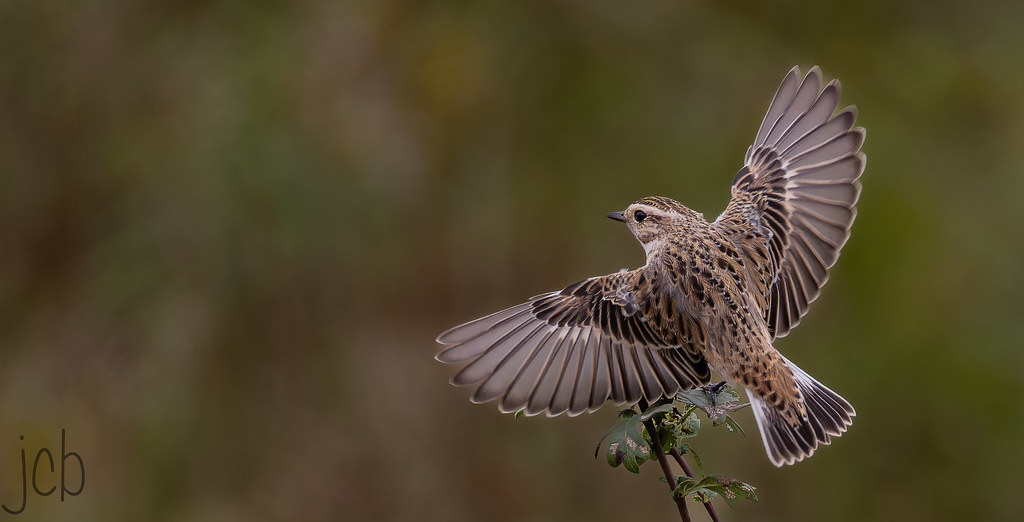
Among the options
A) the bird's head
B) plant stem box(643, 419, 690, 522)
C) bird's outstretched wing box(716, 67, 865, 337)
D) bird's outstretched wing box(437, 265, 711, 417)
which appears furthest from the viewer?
bird's outstretched wing box(716, 67, 865, 337)

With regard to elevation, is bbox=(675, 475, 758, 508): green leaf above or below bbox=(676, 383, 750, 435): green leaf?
below

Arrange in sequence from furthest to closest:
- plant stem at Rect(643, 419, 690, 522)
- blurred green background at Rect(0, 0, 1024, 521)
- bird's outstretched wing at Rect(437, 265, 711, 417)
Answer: blurred green background at Rect(0, 0, 1024, 521)
bird's outstretched wing at Rect(437, 265, 711, 417)
plant stem at Rect(643, 419, 690, 522)

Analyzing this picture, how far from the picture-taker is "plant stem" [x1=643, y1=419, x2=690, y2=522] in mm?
2348

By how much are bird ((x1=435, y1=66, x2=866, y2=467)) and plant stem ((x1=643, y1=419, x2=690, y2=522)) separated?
414 millimetres

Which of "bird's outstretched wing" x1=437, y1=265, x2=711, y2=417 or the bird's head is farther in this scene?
the bird's head

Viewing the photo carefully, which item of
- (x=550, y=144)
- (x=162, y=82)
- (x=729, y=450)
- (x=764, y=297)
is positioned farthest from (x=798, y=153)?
(x=162, y=82)

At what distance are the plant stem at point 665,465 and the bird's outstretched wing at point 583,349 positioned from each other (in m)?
0.46

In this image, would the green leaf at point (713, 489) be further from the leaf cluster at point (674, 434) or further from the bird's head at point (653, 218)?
the bird's head at point (653, 218)

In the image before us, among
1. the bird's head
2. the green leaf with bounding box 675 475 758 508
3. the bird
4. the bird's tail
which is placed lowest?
the green leaf with bounding box 675 475 758 508

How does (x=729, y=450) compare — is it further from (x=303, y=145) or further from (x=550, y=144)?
(x=303, y=145)

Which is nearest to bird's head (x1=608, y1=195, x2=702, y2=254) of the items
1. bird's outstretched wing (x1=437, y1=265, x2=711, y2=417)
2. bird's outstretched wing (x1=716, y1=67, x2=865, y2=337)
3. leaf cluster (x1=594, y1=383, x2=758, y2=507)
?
bird's outstretched wing (x1=437, y1=265, x2=711, y2=417)

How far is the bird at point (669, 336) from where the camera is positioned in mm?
3182

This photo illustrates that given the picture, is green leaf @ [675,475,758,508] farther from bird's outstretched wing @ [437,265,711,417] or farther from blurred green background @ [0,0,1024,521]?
blurred green background @ [0,0,1024,521]

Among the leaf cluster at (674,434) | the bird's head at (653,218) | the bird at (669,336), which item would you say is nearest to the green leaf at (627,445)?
the leaf cluster at (674,434)
